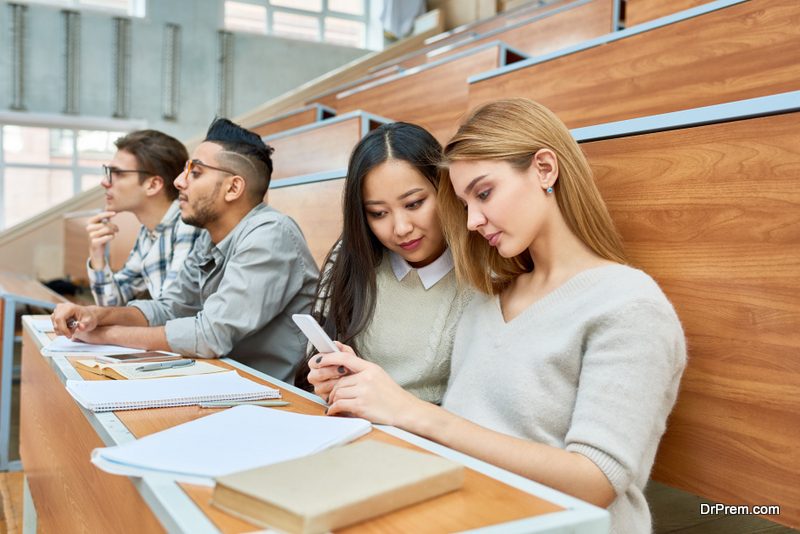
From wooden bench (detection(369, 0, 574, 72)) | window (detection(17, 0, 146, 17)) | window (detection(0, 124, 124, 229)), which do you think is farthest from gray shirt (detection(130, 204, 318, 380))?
window (detection(17, 0, 146, 17))

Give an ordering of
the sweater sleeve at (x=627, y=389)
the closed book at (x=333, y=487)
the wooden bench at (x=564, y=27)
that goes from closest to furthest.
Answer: the closed book at (x=333, y=487) < the sweater sleeve at (x=627, y=389) < the wooden bench at (x=564, y=27)

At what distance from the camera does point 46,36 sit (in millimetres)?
5758

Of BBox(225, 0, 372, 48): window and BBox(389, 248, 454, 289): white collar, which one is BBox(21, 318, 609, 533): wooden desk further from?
BBox(225, 0, 372, 48): window

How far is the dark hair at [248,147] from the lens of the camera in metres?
1.60

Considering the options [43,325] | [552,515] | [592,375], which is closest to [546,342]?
[592,375]

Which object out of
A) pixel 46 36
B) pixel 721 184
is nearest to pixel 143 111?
pixel 46 36

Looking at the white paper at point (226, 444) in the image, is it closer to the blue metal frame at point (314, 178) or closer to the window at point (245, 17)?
the blue metal frame at point (314, 178)

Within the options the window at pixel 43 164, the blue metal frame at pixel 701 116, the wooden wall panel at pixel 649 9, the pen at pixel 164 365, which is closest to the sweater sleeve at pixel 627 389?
the blue metal frame at pixel 701 116

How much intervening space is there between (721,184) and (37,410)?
130cm

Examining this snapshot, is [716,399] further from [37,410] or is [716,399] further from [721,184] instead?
[37,410]

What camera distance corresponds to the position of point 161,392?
90cm

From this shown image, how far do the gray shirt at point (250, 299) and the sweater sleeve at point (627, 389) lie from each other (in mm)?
761

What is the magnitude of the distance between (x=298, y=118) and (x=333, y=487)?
10.4ft

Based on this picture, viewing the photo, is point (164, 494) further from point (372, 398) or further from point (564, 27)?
point (564, 27)
